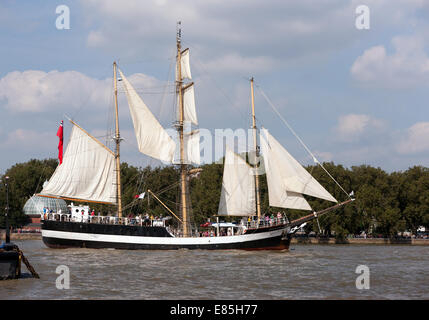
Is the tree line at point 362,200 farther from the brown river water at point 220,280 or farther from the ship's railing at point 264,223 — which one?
the brown river water at point 220,280

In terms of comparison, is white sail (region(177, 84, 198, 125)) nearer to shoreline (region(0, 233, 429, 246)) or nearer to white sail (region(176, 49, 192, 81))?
white sail (region(176, 49, 192, 81))

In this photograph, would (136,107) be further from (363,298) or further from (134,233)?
(363,298)

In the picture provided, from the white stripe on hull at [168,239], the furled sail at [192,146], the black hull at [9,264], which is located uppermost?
the furled sail at [192,146]

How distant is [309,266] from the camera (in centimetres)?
4228

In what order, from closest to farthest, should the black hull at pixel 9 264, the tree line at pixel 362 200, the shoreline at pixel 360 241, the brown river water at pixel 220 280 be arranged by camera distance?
the brown river water at pixel 220 280 → the black hull at pixel 9 264 → the shoreline at pixel 360 241 → the tree line at pixel 362 200

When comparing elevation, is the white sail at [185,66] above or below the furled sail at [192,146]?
above

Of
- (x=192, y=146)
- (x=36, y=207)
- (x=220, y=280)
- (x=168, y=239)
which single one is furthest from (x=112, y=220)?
(x=36, y=207)

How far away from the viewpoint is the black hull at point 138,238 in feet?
199

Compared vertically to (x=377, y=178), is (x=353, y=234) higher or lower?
lower

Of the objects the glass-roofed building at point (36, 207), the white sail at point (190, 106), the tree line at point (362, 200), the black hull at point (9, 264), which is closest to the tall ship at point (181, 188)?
the white sail at point (190, 106)

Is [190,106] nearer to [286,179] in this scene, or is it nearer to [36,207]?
[286,179]

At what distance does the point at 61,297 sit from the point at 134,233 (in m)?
36.3

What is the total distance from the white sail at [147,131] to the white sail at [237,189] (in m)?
7.83

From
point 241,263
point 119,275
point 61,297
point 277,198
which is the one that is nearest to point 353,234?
point 277,198
